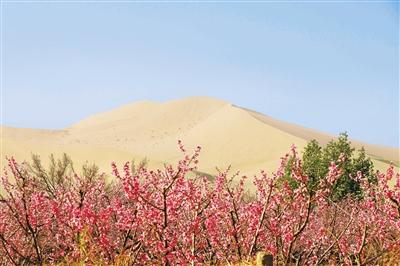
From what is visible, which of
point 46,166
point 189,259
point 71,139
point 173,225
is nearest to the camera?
point 189,259

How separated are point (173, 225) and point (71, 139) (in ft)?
345

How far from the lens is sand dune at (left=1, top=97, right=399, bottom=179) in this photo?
76500 millimetres

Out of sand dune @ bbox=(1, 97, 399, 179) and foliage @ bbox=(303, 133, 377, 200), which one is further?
sand dune @ bbox=(1, 97, 399, 179)

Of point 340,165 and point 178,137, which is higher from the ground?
point 340,165

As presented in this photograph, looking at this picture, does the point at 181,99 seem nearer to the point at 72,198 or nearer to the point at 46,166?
the point at 46,166

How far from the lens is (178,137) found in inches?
3937

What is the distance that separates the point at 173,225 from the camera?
12578 mm

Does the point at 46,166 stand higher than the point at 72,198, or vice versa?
the point at 72,198

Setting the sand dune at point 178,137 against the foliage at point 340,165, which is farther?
the sand dune at point 178,137

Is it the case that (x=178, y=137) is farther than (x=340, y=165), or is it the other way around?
(x=178, y=137)

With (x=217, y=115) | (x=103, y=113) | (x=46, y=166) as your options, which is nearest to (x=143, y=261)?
(x=46, y=166)

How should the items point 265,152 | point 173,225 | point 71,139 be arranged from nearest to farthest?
point 173,225 < point 265,152 < point 71,139

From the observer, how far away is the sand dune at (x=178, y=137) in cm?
7650

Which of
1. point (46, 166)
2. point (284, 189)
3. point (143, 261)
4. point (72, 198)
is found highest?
point (284, 189)
